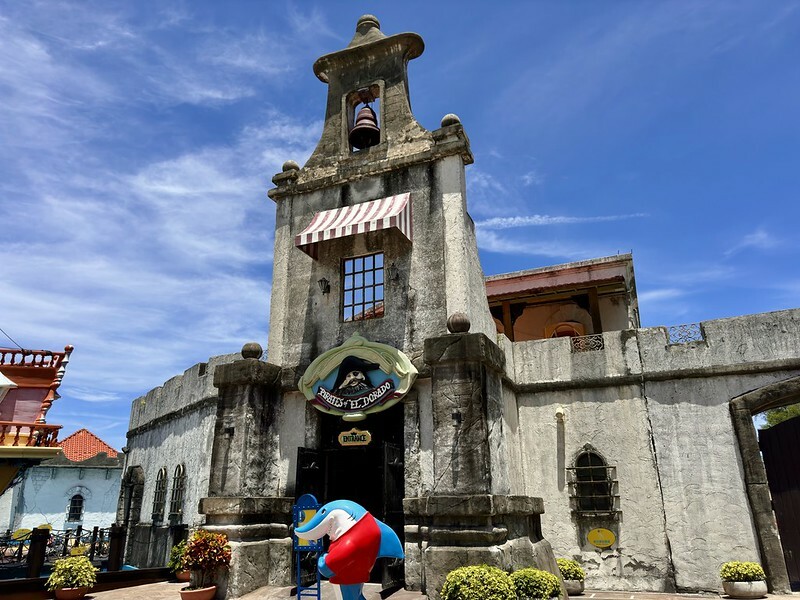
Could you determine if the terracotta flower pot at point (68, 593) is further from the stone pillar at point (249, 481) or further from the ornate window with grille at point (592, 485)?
the ornate window with grille at point (592, 485)

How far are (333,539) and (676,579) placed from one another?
8.20 metres

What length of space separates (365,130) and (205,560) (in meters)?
9.77

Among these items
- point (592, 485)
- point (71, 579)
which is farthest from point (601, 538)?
point (71, 579)

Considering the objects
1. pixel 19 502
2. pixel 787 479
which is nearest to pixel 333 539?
pixel 787 479

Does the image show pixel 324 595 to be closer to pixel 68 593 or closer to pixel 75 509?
pixel 68 593

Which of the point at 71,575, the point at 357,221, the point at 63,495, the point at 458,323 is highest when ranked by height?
the point at 357,221

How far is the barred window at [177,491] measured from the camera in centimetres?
1745

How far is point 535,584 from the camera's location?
342 inches

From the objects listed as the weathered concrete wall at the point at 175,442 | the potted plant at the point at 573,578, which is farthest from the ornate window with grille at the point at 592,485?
the weathered concrete wall at the point at 175,442

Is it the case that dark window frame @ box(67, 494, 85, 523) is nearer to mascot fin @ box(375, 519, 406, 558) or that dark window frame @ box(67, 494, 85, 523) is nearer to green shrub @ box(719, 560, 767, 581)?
mascot fin @ box(375, 519, 406, 558)

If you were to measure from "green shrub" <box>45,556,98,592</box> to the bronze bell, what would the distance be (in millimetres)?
10553

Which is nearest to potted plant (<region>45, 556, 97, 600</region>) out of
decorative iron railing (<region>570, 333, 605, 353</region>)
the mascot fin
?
the mascot fin

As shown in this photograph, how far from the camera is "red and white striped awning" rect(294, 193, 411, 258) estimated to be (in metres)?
11.7

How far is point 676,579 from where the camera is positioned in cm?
1138
